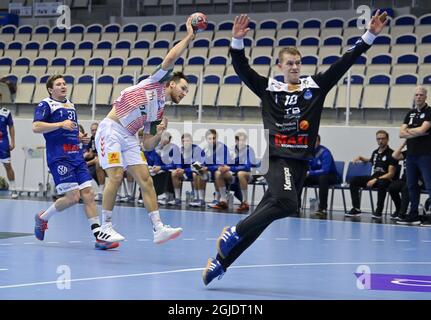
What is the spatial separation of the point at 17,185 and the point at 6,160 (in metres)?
2.66

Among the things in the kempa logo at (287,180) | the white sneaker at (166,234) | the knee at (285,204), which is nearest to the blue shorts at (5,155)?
the white sneaker at (166,234)

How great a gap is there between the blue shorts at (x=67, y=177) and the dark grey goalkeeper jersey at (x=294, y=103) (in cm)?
339

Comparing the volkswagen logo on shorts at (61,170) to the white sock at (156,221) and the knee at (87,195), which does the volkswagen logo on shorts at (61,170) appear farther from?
the white sock at (156,221)

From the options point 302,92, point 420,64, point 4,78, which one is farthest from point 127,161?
point 4,78

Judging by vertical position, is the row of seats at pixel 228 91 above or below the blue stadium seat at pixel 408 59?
below

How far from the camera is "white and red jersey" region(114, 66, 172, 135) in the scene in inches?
348

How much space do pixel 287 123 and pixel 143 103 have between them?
2489mm

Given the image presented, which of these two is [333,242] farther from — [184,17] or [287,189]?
[184,17]

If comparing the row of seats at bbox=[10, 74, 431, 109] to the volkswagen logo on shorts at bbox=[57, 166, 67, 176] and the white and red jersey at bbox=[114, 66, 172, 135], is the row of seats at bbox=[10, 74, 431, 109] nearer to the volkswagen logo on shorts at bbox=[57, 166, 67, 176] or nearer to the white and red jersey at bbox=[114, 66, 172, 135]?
the volkswagen logo on shorts at bbox=[57, 166, 67, 176]

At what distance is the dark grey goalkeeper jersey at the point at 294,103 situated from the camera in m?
6.73

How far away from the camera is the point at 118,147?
29.3 feet

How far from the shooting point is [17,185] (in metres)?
19.9

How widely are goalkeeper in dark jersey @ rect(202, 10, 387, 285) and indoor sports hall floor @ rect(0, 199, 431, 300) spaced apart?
41 centimetres

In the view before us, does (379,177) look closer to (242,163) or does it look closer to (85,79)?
(242,163)
